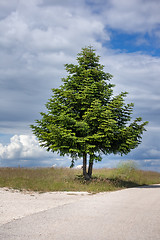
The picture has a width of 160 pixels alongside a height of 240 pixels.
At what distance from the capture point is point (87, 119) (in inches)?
820

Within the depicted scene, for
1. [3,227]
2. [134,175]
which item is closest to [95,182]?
[134,175]

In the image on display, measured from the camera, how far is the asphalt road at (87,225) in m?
6.71

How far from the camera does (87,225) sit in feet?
25.4

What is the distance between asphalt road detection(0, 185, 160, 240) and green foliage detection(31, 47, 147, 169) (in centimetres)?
971

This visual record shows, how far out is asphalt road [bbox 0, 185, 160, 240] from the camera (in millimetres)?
6715

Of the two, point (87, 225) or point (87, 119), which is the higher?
point (87, 119)

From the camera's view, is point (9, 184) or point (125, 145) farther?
point (125, 145)

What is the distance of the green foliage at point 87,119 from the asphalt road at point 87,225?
31.8ft

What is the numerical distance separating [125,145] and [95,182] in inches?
150

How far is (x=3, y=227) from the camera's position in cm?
746

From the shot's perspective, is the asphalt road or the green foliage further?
the green foliage

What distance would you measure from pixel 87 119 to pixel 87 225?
13.5 meters

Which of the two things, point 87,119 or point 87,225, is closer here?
point 87,225

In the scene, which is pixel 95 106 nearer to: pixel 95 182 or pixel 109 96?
pixel 109 96
